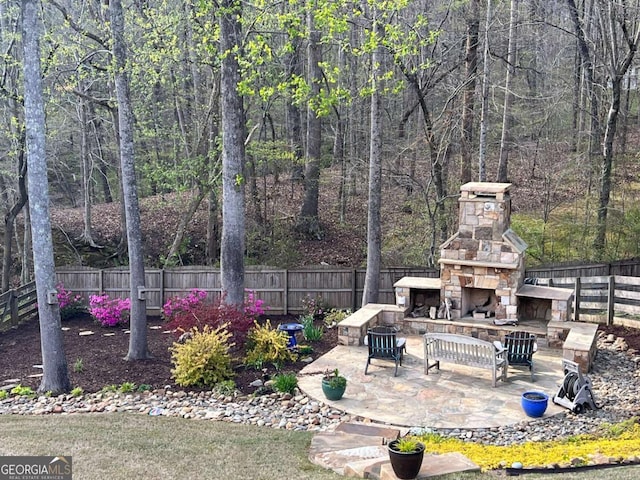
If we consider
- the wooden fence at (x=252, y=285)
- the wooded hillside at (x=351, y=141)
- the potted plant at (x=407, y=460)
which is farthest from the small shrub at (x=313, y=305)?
the potted plant at (x=407, y=460)

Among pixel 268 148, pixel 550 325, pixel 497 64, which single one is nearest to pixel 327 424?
pixel 550 325

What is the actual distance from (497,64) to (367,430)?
17688 mm

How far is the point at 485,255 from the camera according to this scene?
11.4 m

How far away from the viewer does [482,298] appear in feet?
39.6

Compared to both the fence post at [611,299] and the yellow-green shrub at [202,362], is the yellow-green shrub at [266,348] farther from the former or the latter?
the fence post at [611,299]

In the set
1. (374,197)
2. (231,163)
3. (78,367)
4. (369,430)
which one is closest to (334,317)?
(374,197)

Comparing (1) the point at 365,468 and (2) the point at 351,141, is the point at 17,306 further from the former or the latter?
(1) the point at 365,468

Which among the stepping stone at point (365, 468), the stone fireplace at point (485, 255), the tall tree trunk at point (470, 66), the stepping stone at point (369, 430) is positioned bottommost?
the stepping stone at point (369, 430)

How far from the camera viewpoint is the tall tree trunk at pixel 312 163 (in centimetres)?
1786

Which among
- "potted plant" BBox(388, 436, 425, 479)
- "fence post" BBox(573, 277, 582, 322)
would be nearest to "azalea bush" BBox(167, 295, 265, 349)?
"potted plant" BBox(388, 436, 425, 479)

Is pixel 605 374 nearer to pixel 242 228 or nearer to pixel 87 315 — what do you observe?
pixel 242 228

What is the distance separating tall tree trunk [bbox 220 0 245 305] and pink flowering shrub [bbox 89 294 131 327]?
3651 mm

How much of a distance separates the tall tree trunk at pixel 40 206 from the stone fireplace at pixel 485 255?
7.02 m

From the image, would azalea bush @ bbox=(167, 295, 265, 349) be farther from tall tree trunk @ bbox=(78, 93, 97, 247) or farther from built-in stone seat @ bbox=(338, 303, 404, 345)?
tall tree trunk @ bbox=(78, 93, 97, 247)
